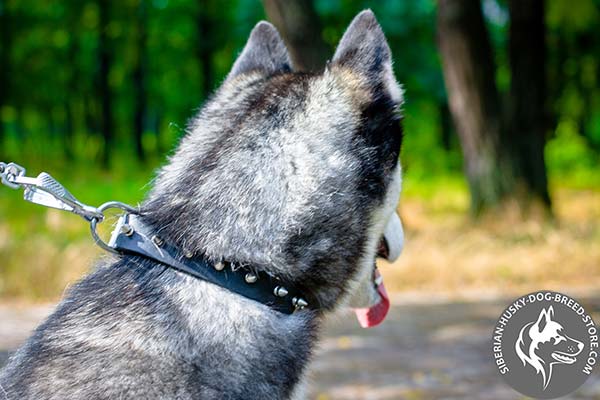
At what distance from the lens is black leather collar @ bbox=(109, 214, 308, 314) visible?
2631mm

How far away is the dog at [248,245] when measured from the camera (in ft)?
8.29

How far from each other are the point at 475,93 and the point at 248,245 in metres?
9.92

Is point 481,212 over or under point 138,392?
under

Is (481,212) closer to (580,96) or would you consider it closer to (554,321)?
(554,321)

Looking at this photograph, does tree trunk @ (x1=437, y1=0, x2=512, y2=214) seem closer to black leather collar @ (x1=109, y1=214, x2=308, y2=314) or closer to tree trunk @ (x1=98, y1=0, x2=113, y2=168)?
black leather collar @ (x1=109, y1=214, x2=308, y2=314)

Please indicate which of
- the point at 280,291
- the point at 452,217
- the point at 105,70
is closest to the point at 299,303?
the point at 280,291

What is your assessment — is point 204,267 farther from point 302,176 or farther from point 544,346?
point 544,346

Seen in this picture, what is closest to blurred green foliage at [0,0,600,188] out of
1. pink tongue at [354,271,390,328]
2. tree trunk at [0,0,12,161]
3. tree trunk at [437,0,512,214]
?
tree trunk at [0,0,12,161]

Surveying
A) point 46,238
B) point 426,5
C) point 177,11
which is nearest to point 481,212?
point 46,238

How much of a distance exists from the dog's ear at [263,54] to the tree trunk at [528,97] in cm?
894

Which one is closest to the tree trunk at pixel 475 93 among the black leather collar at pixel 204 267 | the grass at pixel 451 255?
the grass at pixel 451 255

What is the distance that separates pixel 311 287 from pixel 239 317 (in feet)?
0.99

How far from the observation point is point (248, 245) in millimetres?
2633

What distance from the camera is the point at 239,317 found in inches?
103
